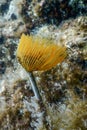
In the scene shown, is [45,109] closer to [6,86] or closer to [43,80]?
[43,80]

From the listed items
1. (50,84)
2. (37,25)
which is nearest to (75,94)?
(50,84)

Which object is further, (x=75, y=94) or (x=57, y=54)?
(x=75, y=94)

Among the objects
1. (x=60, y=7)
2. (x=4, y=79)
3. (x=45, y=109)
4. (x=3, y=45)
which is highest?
(x=60, y=7)

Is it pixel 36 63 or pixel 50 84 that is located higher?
pixel 36 63

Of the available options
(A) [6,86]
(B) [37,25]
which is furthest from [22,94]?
(B) [37,25]

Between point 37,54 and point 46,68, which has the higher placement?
point 37,54

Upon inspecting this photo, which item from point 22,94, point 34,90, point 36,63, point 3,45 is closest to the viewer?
point 36,63

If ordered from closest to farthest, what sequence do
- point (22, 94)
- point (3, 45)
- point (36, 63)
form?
1. point (36, 63)
2. point (22, 94)
3. point (3, 45)
